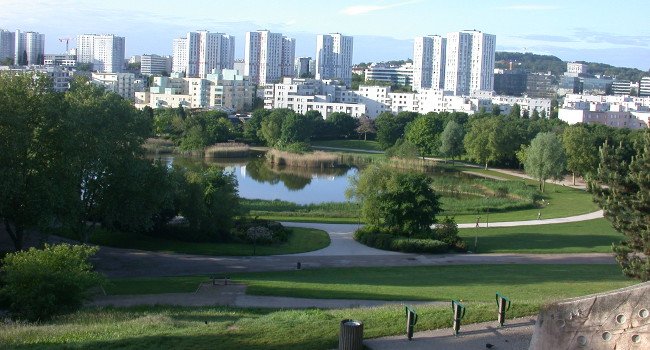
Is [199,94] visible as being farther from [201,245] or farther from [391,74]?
[201,245]

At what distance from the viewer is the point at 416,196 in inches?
1244

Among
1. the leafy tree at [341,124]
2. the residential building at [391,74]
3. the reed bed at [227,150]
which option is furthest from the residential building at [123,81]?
the residential building at [391,74]

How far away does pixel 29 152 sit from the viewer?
23734 mm

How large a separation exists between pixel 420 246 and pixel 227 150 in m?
50.8

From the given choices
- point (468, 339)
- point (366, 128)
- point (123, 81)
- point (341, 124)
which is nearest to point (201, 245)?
point (468, 339)

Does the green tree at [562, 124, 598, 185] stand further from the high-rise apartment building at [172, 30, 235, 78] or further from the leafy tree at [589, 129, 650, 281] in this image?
the high-rise apartment building at [172, 30, 235, 78]

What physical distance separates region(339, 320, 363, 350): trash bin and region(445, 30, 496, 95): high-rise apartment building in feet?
535

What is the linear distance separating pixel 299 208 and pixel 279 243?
1219 cm

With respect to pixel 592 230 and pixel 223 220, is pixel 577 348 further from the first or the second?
pixel 592 230

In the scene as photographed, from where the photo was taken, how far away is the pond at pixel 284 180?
50.8m

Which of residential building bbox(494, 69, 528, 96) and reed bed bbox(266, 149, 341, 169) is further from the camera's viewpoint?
residential building bbox(494, 69, 528, 96)

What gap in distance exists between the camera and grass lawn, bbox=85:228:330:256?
28273mm

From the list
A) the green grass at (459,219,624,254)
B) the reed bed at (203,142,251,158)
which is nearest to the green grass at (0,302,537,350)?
the green grass at (459,219,624,254)

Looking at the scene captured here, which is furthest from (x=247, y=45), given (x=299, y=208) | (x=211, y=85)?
(x=299, y=208)
